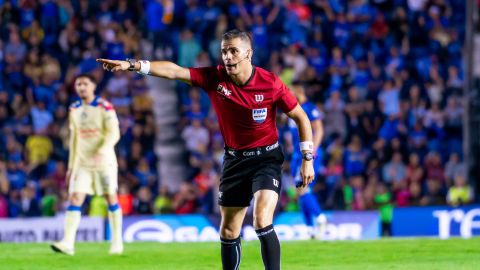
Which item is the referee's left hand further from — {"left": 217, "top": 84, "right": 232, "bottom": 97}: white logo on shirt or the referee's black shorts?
{"left": 217, "top": 84, "right": 232, "bottom": 97}: white logo on shirt

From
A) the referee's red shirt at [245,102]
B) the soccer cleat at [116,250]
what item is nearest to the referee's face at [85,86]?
the soccer cleat at [116,250]

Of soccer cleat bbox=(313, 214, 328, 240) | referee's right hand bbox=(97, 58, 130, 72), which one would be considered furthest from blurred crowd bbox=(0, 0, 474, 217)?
referee's right hand bbox=(97, 58, 130, 72)

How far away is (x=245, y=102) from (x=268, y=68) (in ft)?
52.5

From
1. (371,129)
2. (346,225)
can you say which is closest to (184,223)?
(346,225)

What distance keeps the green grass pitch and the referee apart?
3064 mm

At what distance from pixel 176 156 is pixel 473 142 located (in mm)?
6760

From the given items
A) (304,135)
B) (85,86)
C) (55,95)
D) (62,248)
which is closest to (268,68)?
(55,95)

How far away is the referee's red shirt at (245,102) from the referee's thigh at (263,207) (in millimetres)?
538

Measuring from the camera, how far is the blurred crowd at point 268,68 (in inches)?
953

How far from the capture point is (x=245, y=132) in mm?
11172

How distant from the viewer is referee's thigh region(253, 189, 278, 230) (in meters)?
10.8

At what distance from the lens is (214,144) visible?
2586cm

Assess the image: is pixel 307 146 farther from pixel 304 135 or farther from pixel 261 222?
pixel 261 222

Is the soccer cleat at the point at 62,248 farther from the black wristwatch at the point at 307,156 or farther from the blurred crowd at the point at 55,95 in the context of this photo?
the blurred crowd at the point at 55,95
